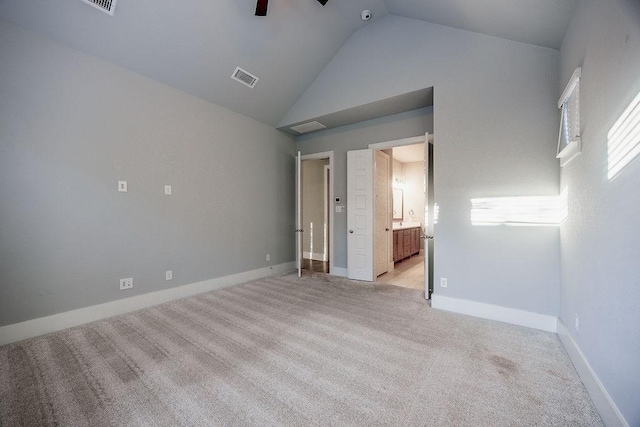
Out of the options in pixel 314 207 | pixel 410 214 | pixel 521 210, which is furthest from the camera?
pixel 410 214

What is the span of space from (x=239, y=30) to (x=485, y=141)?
326cm

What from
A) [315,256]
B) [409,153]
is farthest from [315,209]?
[409,153]

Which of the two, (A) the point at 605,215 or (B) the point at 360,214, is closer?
(A) the point at 605,215

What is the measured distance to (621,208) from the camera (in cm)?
137

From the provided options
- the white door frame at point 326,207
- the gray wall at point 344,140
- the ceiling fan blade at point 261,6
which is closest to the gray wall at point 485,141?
the gray wall at point 344,140

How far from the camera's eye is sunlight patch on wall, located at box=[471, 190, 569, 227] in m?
2.61

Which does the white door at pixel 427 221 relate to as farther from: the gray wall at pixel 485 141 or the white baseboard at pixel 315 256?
the white baseboard at pixel 315 256

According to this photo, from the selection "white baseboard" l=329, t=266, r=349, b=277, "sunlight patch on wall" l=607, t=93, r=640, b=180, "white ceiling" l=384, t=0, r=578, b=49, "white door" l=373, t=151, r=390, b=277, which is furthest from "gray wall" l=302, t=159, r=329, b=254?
"sunlight patch on wall" l=607, t=93, r=640, b=180

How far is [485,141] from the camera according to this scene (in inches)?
116

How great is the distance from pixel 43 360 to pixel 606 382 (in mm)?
3956

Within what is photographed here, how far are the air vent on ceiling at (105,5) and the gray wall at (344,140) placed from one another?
337 centimetres

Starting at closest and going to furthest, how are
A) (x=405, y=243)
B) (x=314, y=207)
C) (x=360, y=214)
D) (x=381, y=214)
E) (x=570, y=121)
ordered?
(x=570, y=121) < (x=360, y=214) < (x=381, y=214) < (x=405, y=243) < (x=314, y=207)

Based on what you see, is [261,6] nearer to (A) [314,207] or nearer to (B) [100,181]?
(B) [100,181]

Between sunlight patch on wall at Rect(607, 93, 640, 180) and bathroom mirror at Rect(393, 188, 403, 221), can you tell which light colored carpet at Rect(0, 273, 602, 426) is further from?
bathroom mirror at Rect(393, 188, 403, 221)
